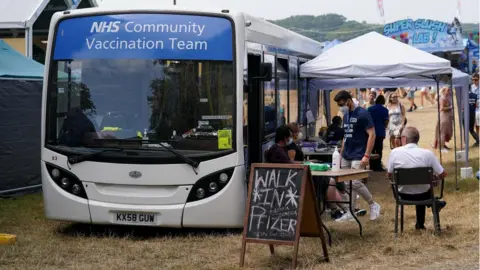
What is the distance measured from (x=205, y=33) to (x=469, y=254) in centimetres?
384

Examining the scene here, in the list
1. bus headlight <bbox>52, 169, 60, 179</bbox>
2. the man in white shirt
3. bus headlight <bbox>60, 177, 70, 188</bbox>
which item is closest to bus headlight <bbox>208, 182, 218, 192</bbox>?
bus headlight <bbox>60, 177, 70, 188</bbox>

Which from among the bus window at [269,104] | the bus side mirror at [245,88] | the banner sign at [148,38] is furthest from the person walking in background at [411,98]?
the banner sign at [148,38]

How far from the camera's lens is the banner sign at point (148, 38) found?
9.88 m

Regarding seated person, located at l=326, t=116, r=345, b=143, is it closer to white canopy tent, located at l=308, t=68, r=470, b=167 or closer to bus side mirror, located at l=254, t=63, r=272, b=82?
white canopy tent, located at l=308, t=68, r=470, b=167

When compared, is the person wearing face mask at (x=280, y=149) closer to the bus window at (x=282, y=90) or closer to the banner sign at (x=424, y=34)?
the bus window at (x=282, y=90)

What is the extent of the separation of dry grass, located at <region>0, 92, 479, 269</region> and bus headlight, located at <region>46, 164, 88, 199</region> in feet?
1.84

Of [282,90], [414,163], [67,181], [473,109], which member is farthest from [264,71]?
[473,109]

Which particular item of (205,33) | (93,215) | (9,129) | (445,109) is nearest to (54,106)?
(93,215)

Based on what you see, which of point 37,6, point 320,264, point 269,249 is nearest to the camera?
point 320,264

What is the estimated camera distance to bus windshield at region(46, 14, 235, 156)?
982 centimetres

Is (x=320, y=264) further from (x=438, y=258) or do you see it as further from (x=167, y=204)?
(x=167, y=204)

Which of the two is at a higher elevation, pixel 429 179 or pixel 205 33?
pixel 205 33

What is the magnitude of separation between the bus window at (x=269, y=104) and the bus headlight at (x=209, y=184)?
2009 millimetres

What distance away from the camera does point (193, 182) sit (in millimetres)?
9680
